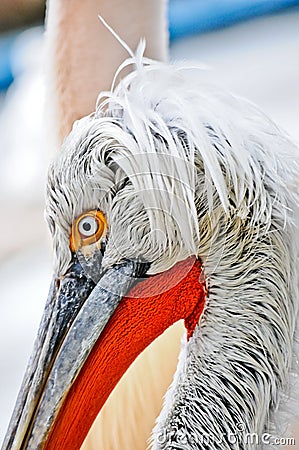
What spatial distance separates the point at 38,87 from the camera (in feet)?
4.01

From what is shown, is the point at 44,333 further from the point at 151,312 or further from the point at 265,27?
the point at 265,27

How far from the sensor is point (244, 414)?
2.87ft

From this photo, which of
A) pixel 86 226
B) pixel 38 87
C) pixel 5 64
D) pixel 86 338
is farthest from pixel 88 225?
pixel 5 64

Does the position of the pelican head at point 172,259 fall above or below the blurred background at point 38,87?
below

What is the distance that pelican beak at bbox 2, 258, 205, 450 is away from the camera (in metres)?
0.86

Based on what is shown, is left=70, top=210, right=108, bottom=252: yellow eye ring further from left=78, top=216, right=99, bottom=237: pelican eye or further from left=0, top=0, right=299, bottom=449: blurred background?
left=0, top=0, right=299, bottom=449: blurred background

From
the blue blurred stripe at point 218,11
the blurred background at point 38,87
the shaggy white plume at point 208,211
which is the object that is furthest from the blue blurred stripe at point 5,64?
the shaggy white plume at point 208,211

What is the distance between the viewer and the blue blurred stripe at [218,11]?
44.6 inches

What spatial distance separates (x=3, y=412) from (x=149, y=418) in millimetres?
233

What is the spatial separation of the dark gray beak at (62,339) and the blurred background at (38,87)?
0.19 m

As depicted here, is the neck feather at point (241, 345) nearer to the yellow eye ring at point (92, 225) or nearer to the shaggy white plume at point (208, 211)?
the shaggy white plume at point (208, 211)

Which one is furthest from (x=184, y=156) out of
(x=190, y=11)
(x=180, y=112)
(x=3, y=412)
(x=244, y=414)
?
(x=3, y=412)

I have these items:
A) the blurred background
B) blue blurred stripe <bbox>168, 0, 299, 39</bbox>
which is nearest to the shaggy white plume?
the blurred background

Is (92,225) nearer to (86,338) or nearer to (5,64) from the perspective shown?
(86,338)
